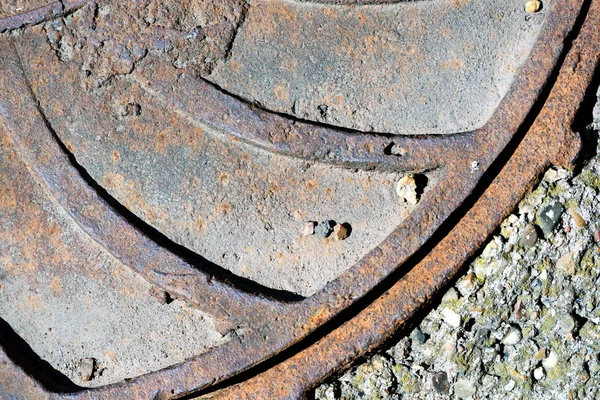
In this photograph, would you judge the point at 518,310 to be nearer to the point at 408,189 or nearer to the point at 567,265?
the point at 567,265

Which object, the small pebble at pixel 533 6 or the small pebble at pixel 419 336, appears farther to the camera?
the small pebble at pixel 533 6

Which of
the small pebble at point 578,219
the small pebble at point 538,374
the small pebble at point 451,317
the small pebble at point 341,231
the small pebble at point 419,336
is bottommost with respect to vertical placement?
the small pebble at point 538,374

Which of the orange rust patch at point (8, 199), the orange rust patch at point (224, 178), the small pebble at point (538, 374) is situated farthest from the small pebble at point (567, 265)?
the orange rust patch at point (8, 199)

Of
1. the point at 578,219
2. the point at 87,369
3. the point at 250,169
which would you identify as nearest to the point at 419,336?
the point at 578,219

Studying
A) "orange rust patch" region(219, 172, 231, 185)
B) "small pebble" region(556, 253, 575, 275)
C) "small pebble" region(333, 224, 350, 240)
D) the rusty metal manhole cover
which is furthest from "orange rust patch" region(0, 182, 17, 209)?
"small pebble" region(556, 253, 575, 275)

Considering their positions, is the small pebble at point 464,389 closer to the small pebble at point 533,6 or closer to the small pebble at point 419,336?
the small pebble at point 419,336

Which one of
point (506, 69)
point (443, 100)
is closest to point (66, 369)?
point (443, 100)

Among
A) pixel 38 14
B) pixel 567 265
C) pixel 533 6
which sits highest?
pixel 38 14
